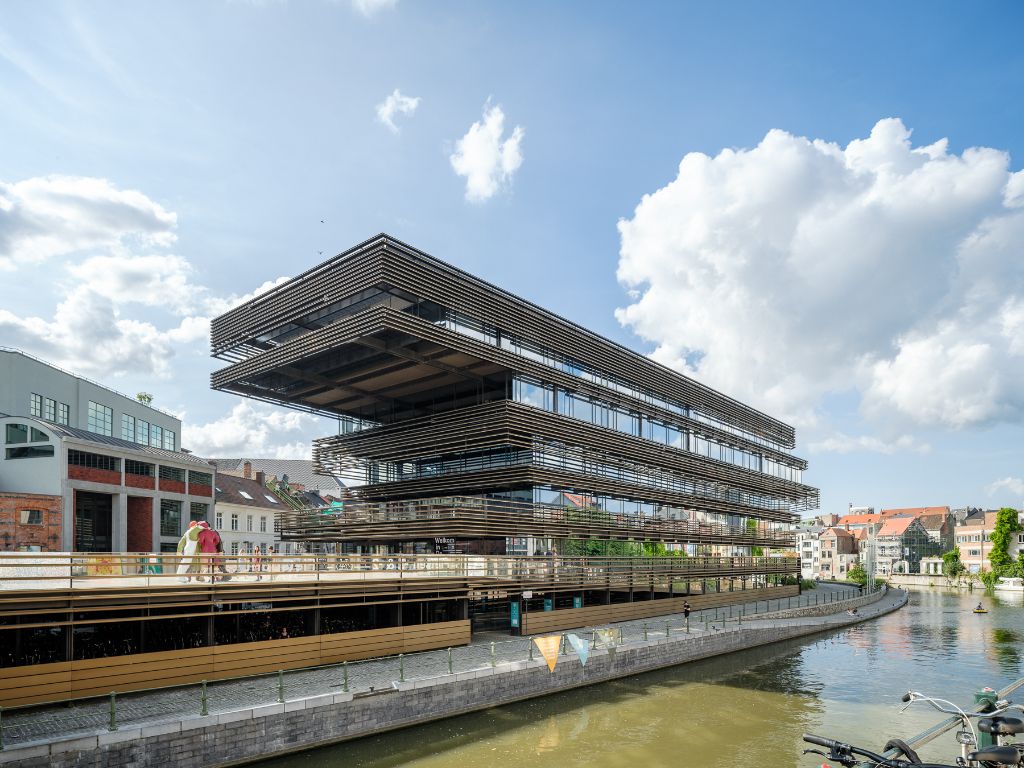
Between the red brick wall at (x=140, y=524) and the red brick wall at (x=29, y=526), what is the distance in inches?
251

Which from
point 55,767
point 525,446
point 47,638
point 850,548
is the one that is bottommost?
point 850,548

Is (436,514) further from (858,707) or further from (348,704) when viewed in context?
(858,707)

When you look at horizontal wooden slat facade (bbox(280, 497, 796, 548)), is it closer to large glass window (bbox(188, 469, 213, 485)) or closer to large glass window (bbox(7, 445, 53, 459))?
large glass window (bbox(188, 469, 213, 485))

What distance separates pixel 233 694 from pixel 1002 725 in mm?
16835

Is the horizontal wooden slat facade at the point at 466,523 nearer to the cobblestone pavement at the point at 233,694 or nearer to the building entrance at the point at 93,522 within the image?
the cobblestone pavement at the point at 233,694

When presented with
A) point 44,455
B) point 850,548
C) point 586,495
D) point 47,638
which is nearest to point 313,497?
point 44,455

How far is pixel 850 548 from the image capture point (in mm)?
123875

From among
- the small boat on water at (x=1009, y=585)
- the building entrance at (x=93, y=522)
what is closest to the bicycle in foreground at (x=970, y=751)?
the building entrance at (x=93, y=522)

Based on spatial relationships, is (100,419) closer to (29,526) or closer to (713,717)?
(29,526)

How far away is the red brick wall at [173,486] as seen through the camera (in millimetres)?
46000

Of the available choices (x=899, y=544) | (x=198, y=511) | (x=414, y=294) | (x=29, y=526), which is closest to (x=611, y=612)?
(x=414, y=294)

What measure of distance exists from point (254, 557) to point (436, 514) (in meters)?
11.9

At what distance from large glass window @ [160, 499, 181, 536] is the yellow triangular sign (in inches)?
1250

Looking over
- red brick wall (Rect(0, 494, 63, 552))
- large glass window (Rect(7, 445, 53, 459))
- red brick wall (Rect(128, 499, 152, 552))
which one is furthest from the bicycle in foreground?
red brick wall (Rect(128, 499, 152, 552))
